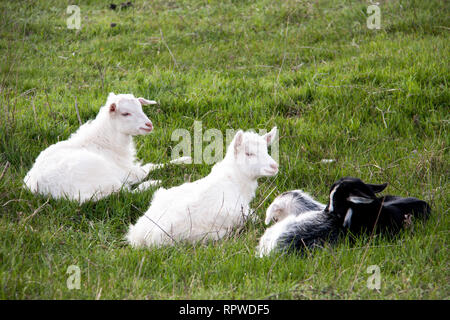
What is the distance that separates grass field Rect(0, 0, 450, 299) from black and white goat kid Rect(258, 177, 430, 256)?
15cm

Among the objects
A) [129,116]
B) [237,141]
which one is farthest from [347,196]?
[129,116]

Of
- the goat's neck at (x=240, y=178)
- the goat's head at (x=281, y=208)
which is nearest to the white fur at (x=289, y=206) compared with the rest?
the goat's head at (x=281, y=208)

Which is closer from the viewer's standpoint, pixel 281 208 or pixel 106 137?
pixel 281 208

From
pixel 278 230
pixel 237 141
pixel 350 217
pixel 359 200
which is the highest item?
pixel 237 141

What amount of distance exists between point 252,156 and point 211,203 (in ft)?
2.30

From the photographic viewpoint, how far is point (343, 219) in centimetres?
Result: 444

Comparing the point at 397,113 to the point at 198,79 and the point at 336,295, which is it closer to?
the point at 198,79

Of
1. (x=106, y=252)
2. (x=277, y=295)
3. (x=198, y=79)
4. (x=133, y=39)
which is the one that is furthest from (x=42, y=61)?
(x=277, y=295)

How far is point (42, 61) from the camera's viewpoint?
30.0 ft

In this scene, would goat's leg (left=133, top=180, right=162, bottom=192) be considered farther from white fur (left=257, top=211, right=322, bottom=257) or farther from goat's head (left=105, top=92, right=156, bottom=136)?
white fur (left=257, top=211, right=322, bottom=257)

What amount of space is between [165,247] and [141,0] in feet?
29.4

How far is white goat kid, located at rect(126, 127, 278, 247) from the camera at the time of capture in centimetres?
438

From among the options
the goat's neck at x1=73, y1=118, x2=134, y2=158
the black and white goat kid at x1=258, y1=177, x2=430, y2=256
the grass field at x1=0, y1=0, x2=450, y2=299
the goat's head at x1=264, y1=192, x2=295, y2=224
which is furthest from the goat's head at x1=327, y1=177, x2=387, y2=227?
the goat's neck at x1=73, y1=118, x2=134, y2=158

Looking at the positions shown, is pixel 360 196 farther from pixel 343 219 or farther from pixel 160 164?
pixel 160 164
